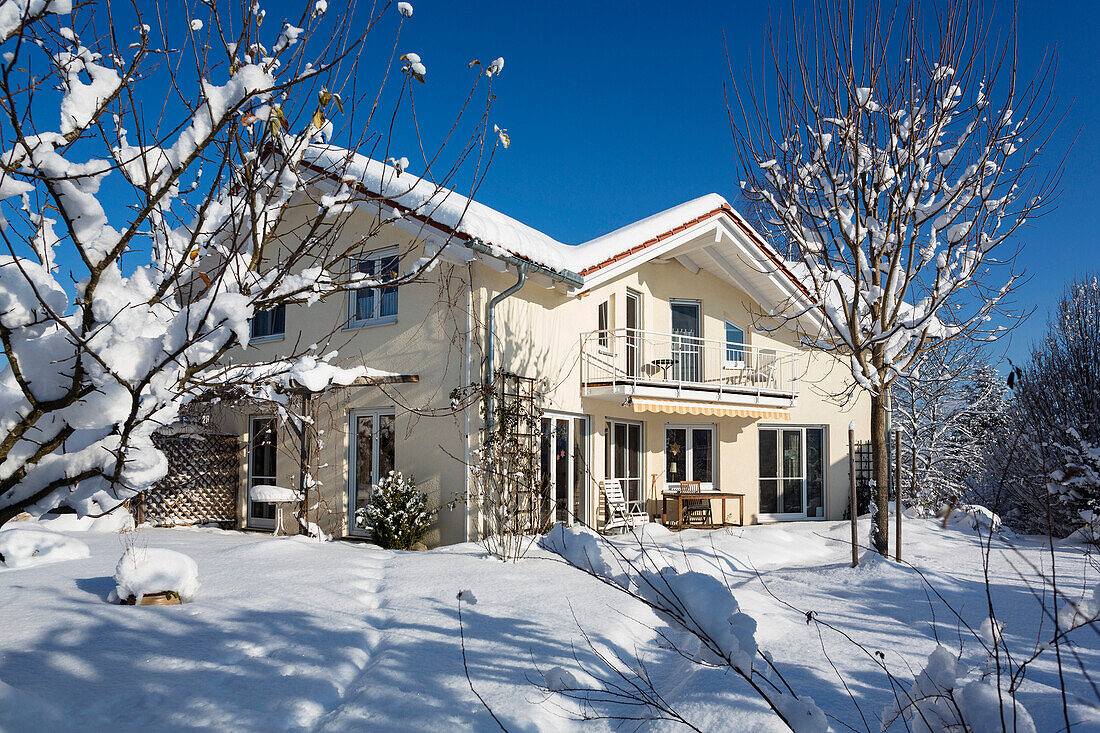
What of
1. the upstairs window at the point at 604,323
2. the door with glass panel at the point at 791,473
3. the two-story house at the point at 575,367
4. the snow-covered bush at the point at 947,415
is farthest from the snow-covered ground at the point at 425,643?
the snow-covered bush at the point at 947,415

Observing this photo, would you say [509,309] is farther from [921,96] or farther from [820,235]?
[921,96]

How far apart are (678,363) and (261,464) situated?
943 centimetres

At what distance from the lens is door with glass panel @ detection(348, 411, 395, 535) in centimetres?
1286

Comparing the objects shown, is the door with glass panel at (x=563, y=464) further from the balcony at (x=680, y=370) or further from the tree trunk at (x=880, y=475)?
the tree trunk at (x=880, y=475)

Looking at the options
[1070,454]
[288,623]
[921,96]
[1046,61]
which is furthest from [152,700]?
[1070,454]

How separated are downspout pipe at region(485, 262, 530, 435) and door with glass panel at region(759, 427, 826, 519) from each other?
930 centimetres

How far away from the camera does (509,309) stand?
1279cm

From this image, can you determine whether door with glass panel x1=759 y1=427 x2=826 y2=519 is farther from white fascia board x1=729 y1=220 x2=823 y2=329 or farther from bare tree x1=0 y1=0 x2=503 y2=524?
bare tree x1=0 y1=0 x2=503 y2=524

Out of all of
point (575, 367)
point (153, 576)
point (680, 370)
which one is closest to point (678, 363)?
point (680, 370)

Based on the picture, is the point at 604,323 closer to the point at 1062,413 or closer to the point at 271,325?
the point at 271,325

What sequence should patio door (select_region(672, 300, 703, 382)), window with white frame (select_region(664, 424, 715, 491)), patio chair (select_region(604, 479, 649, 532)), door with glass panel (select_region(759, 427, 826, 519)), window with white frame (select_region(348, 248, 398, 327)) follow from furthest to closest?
door with glass panel (select_region(759, 427, 826, 519))
window with white frame (select_region(664, 424, 715, 491))
patio door (select_region(672, 300, 703, 382))
patio chair (select_region(604, 479, 649, 532))
window with white frame (select_region(348, 248, 398, 327))

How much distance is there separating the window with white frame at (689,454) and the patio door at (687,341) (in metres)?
1.42

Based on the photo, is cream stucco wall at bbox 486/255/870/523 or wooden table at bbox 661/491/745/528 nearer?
cream stucco wall at bbox 486/255/870/523

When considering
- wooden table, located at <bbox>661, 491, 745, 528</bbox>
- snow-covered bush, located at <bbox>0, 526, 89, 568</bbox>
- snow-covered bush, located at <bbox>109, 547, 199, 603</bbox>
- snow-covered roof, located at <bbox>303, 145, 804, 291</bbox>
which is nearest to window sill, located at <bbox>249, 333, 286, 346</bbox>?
snow-covered roof, located at <bbox>303, 145, 804, 291</bbox>
